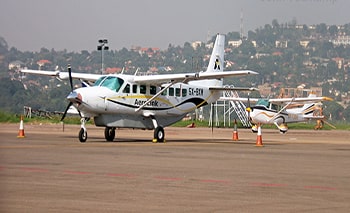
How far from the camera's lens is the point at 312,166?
811 inches

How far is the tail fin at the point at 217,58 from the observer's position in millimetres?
41188

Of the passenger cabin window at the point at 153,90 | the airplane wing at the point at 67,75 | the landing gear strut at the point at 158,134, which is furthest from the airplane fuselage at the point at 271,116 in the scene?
the landing gear strut at the point at 158,134

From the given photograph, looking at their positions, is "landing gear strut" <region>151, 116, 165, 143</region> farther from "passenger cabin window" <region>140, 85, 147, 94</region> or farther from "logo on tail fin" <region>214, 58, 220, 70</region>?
"logo on tail fin" <region>214, 58, 220, 70</region>

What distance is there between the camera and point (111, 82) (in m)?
33.5

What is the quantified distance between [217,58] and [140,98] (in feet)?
25.9

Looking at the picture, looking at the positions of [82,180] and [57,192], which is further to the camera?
[82,180]

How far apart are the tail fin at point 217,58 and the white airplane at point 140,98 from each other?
6.19 ft

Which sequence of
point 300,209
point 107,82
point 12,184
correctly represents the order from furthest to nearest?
point 107,82 < point 12,184 < point 300,209

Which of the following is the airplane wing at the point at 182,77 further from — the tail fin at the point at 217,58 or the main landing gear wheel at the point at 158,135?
the tail fin at the point at 217,58

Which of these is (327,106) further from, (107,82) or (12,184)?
(12,184)

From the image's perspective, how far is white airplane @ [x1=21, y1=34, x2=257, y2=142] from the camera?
106 feet

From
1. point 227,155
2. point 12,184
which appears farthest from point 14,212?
point 227,155

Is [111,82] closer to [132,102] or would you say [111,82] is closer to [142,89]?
[132,102]

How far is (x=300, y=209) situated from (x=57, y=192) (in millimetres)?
3791
